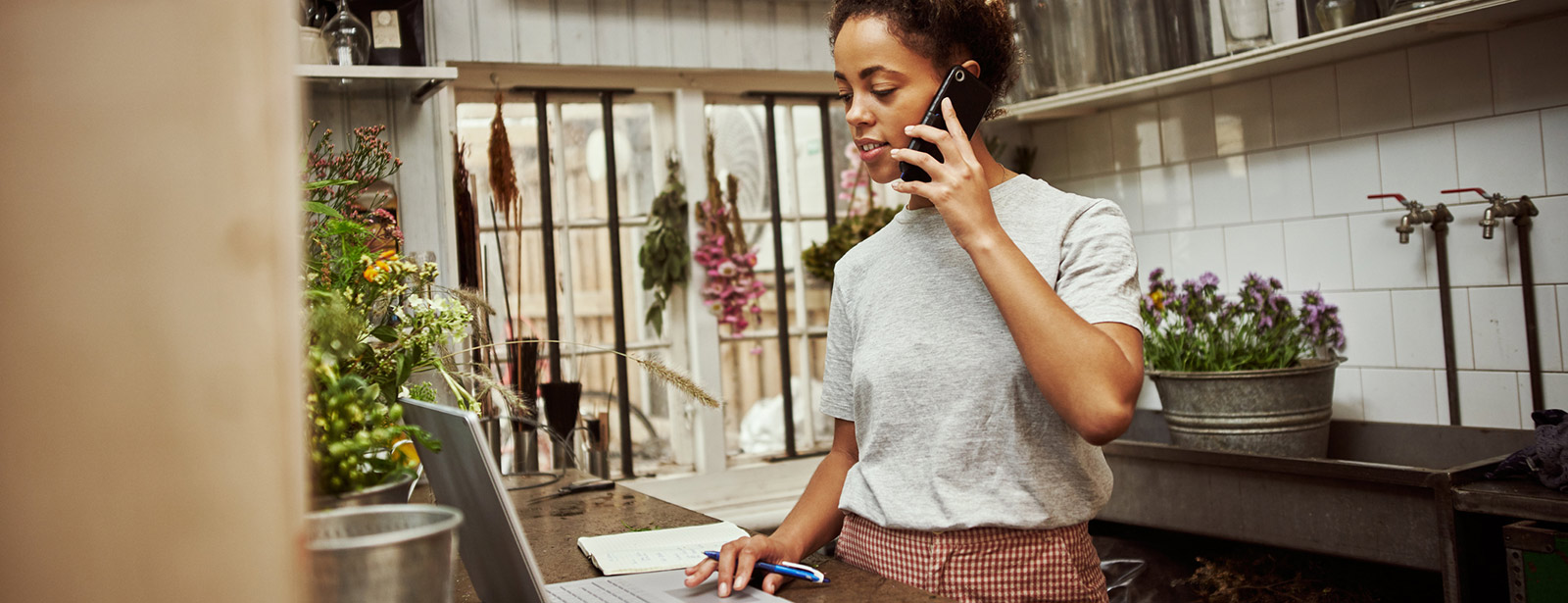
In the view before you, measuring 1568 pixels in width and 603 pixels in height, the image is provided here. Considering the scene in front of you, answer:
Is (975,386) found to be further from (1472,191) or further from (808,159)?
(808,159)

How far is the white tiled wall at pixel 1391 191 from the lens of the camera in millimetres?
2109

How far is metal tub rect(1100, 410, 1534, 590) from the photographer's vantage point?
1813mm

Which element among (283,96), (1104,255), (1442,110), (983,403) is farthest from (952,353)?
(1442,110)

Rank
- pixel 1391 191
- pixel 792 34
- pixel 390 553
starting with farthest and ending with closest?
pixel 792 34, pixel 1391 191, pixel 390 553

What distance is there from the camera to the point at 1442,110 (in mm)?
2252

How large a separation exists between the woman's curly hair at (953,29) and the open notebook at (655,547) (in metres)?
0.59

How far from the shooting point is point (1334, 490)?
196cm

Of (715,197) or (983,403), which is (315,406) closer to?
(983,403)

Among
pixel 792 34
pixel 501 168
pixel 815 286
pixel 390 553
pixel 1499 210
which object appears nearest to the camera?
pixel 390 553

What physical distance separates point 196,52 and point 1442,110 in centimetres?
258

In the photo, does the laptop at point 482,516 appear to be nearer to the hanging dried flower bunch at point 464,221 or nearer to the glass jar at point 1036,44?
the hanging dried flower bunch at point 464,221

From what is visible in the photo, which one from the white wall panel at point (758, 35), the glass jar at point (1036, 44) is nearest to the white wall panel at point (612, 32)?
the white wall panel at point (758, 35)

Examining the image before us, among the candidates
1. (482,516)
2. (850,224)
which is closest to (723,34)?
(850,224)

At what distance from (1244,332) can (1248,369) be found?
95mm
